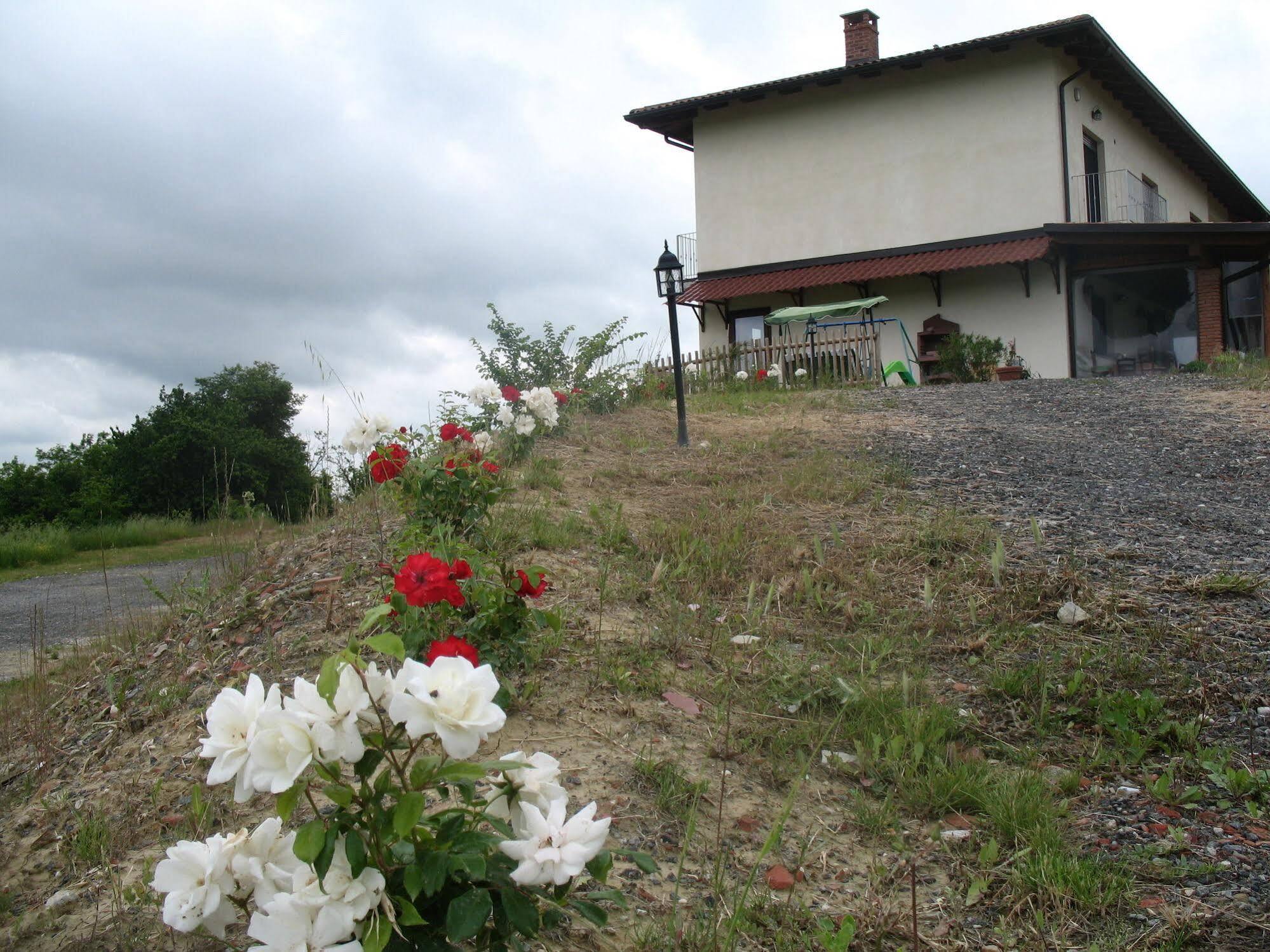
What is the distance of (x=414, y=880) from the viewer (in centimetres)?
136

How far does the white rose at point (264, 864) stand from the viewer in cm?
150

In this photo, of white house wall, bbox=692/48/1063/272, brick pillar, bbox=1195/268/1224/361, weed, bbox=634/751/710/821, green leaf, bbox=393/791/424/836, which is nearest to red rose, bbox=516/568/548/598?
weed, bbox=634/751/710/821

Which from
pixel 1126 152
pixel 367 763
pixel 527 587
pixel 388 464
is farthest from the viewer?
pixel 1126 152

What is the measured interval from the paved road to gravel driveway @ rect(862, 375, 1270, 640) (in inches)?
164

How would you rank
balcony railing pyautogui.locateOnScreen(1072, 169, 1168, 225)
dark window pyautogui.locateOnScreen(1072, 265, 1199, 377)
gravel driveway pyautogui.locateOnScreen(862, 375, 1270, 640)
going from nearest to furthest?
1. gravel driveway pyautogui.locateOnScreen(862, 375, 1270, 640)
2. balcony railing pyautogui.locateOnScreen(1072, 169, 1168, 225)
3. dark window pyautogui.locateOnScreen(1072, 265, 1199, 377)

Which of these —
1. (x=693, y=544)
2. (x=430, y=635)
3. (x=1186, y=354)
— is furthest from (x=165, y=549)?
(x=1186, y=354)

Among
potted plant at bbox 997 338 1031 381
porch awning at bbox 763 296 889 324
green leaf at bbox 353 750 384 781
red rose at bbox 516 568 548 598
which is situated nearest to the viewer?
green leaf at bbox 353 750 384 781

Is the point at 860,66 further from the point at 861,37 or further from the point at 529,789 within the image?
the point at 529,789

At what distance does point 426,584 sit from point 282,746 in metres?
0.98

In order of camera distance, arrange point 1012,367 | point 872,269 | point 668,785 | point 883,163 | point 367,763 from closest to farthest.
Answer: point 367,763
point 668,785
point 1012,367
point 872,269
point 883,163

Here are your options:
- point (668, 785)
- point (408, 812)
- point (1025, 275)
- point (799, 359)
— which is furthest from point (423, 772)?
point (1025, 275)

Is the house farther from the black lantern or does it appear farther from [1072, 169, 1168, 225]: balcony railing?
the black lantern

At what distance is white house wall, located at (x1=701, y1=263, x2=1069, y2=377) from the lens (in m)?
17.1

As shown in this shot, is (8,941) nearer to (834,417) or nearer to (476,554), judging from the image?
(476,554)
